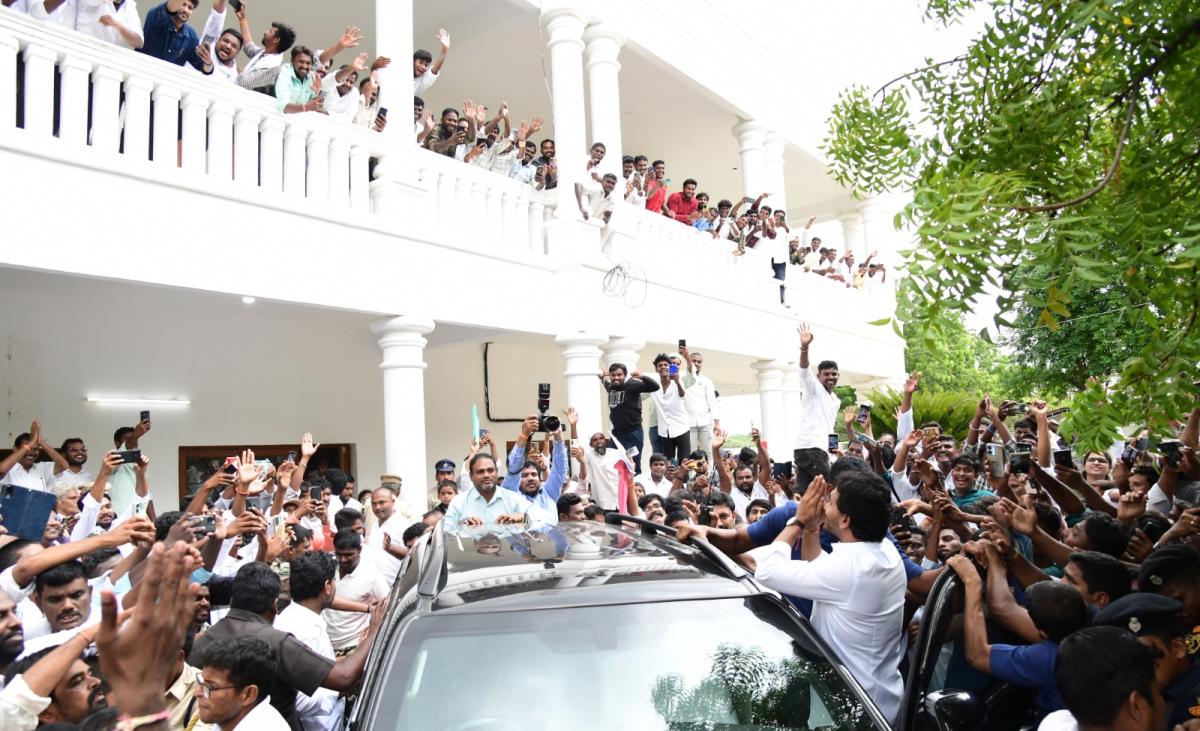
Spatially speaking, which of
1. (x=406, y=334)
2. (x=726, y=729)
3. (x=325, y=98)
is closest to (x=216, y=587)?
(x=726, y=729)

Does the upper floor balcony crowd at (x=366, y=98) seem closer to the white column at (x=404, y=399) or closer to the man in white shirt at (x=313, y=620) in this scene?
the white column at (x=404, y=399)

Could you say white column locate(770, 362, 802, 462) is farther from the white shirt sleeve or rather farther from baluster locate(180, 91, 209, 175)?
the white shirt sleeve

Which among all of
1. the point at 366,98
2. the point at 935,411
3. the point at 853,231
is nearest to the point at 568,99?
the point at 366,98

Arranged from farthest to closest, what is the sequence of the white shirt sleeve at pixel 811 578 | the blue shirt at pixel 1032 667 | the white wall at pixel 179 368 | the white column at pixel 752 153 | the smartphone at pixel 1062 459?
the white column at pixel 752 153, the white wall at pixel 179 368, the smartphone at pixel 1062 459, the white shirt sleeve at pixel 811 578, the blue shirt at pixel 1032 667

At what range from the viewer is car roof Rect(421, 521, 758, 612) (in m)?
2.75

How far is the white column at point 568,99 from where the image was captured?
1141 centimetres

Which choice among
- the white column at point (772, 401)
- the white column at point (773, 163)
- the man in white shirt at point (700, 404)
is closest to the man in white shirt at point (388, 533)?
the man in white shirt at point (700, 404)

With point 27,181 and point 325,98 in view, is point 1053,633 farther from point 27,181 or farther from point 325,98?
point 325,98

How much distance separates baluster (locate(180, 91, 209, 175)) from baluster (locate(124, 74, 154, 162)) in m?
0.32

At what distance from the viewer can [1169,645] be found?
2729mm

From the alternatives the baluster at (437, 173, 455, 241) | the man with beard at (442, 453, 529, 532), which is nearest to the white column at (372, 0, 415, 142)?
the baluster at (437, 173, 455, 241)

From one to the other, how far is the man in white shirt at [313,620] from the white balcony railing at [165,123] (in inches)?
184

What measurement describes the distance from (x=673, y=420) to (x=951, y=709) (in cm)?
804

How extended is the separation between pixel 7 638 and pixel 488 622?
6.55 feet
